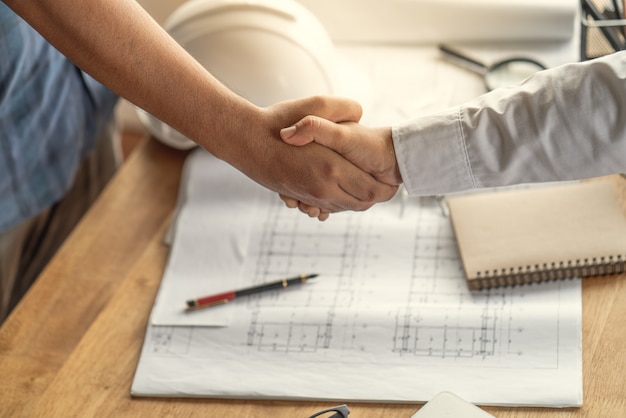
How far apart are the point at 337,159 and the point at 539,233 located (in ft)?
0.78

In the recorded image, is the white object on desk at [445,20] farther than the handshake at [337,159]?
Yes

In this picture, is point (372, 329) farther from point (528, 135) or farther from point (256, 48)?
point (256, 48)

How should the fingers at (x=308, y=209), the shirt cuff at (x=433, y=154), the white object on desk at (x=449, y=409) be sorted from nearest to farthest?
the white object on desk at (x=449, y=409), the shirt cuff at (x=433, y=154), the fingers at (x=308, y=209)

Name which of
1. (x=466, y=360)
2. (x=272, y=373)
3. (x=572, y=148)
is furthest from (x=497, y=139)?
(x=272, y=373)

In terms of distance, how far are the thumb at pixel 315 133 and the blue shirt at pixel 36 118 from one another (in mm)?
406

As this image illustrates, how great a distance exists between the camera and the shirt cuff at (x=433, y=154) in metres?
0.96

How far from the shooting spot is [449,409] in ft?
2.80

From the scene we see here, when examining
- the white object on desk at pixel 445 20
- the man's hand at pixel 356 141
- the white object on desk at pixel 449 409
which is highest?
the white object on desk at pixel 445 20

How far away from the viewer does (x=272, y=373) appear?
95 centimetres

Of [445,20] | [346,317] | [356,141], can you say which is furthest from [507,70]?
[346,317]

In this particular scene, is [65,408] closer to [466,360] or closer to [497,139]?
[466,360]

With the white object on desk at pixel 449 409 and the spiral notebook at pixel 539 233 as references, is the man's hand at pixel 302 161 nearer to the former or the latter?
the spiral notebook at pixel 539 233

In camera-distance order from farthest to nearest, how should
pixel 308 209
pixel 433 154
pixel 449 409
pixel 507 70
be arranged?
pixel 507 70 → pixel 308 209 → pixel 433 154 → pixel 449 409

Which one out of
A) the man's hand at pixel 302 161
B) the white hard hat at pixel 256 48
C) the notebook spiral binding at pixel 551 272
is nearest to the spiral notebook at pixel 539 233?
the notebook spiral binding at pixel 551 272
